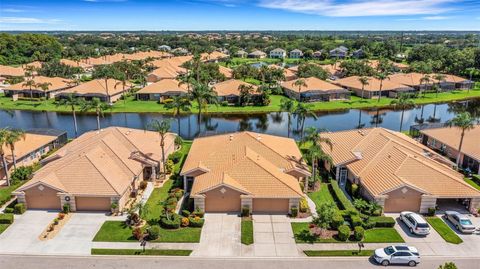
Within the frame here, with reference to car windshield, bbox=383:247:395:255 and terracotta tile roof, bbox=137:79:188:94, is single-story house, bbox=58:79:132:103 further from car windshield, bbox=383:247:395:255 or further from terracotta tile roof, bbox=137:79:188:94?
car windshield, bbox=383:247:395:255

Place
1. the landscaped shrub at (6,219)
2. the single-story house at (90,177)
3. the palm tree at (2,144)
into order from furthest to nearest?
the palm tree at (2,144), the single-story house at (90,177), the landscaped shrub at (6,219)

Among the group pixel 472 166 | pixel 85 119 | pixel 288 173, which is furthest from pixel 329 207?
pixel 85 119

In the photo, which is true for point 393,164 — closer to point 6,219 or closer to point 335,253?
point 335,253

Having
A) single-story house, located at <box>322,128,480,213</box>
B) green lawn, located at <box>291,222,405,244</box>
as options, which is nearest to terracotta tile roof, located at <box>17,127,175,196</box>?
green lawn, located at <box>291,222,405,244</box>

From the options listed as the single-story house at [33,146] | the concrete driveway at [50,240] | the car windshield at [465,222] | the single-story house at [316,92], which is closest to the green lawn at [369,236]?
the car windshield at [465,222]

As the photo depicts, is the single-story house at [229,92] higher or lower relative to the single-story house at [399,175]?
higher

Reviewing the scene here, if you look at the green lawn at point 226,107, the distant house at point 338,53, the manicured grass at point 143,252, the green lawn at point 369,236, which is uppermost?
the distant house at point 338,53

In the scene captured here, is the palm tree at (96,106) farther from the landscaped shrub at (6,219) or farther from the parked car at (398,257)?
the parked car at (398,257)
